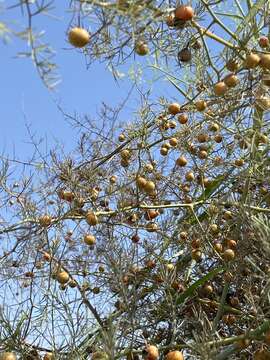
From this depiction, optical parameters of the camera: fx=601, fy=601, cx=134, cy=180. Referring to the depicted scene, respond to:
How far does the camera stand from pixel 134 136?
2.90 meters

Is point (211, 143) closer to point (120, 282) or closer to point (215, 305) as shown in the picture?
point (215, 305)

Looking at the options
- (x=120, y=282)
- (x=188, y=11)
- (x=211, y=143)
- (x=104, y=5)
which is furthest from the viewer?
(x=211, y=143)

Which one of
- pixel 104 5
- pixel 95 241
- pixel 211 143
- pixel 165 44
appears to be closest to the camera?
pixel 104 5

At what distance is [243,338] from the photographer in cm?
181

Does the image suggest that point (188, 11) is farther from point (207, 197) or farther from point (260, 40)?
point (207, 197)

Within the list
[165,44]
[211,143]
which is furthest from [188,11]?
[211,143]

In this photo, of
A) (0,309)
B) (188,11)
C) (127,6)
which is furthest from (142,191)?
(127,6)

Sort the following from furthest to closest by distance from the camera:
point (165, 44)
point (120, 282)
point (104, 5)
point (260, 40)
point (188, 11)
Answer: point (165, 44)
point (260, 40)
point (120, 282)
point (188, 11)
point (104, 5)

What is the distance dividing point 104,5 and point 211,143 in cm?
150

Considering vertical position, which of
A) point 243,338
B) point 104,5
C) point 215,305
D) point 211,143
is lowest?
point 243,338

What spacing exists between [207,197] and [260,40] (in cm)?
68

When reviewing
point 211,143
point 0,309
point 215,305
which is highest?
point 211,143

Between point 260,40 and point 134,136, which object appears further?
point 134,136

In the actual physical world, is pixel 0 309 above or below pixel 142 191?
below
